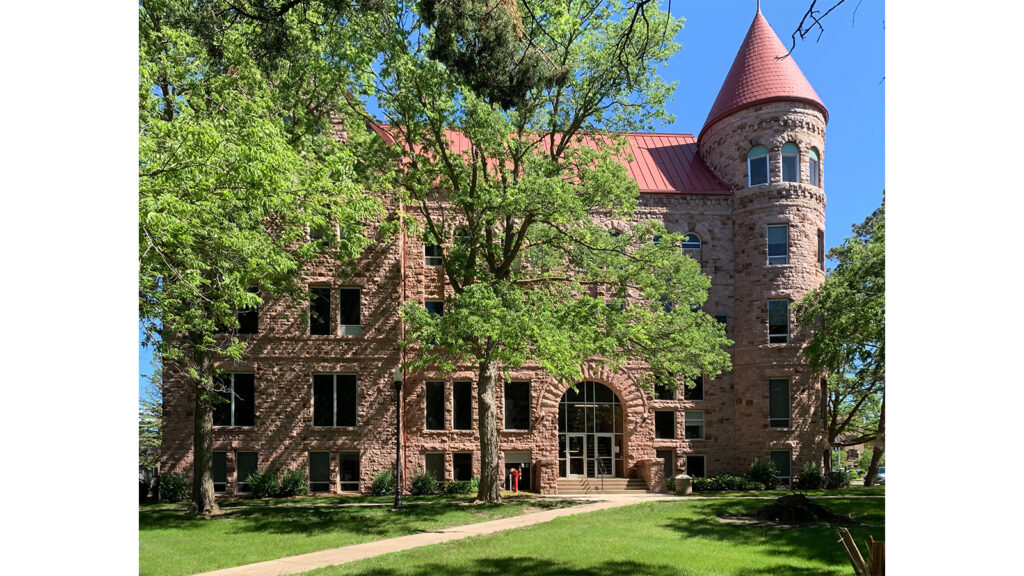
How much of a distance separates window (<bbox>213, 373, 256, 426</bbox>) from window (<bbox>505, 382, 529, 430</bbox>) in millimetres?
8170

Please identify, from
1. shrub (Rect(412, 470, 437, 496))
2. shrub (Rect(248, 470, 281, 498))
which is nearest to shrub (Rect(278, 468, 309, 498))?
shrub (Rect(248, 470, 281, 498))

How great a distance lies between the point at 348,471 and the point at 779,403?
14.4 metres

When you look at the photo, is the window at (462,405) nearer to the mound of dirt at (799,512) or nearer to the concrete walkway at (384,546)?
the concrete walkway at (384,546)

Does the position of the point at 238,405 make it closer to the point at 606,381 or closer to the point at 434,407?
the point at 434,407

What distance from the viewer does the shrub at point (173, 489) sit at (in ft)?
62.0

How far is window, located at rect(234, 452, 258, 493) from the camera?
1998 centimetres

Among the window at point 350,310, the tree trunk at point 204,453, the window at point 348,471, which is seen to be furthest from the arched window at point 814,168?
the tree trunk at point 204,453

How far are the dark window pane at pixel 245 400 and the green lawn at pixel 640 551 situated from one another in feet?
38.3

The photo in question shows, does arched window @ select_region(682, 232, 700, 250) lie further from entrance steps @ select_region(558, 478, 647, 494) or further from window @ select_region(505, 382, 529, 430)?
entrance steps @ select_region(558, 478, 647, 494)

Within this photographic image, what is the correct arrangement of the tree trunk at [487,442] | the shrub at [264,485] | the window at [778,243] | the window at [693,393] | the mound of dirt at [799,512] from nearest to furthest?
→ the mound of dirt at [799,512], the tree trunk at [487,442], the shrub at [264,485], the window at [778,243], the window at [693,393]

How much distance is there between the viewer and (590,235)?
15664mm
